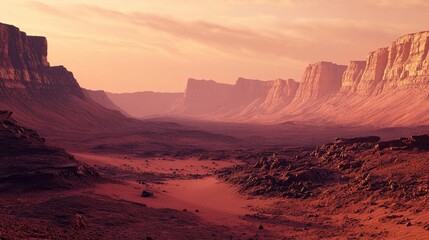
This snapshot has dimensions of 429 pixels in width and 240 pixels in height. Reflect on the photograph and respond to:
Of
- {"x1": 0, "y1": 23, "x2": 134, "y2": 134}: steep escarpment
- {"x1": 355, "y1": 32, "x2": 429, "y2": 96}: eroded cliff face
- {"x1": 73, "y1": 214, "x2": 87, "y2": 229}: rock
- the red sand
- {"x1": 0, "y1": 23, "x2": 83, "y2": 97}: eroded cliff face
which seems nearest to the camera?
{"x1": 73, "y1": 214, "x2": 87, "y2": 229}: rock

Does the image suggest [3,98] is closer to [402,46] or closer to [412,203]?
[412,203]

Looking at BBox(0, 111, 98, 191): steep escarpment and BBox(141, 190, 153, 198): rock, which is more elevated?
BBox(0, 111, 98, 191): steep escarpment

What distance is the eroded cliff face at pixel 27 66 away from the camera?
88.5m

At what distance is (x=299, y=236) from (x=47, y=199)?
13806 millimetres

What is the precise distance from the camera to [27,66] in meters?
98.8

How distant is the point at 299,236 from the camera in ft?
63.5

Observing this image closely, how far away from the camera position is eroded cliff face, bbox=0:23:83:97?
290ft

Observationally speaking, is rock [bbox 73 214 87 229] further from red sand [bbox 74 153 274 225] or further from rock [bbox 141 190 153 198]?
rock [bbox 141 190 153 198]

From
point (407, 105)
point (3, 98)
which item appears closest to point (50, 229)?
point (3, 98)

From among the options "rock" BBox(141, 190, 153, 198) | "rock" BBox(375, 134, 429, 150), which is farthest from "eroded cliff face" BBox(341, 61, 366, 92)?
"rock" BBox(141, 190, 153, 198)

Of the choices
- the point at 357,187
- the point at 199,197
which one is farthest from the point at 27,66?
the point at 357,187

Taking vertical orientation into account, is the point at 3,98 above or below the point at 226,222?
above

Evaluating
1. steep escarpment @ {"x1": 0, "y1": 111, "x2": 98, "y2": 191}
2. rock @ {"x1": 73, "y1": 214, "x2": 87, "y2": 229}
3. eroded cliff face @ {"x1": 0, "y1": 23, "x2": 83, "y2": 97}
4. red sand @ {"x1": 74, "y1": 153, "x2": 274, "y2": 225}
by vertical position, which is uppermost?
eroded cliff face @ {"x1": 0, "y1": 23, "x2": 83, "y2": 97}

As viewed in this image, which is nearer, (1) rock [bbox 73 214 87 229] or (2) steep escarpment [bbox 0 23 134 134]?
(1) rock [bbox 73 214 87 229]
